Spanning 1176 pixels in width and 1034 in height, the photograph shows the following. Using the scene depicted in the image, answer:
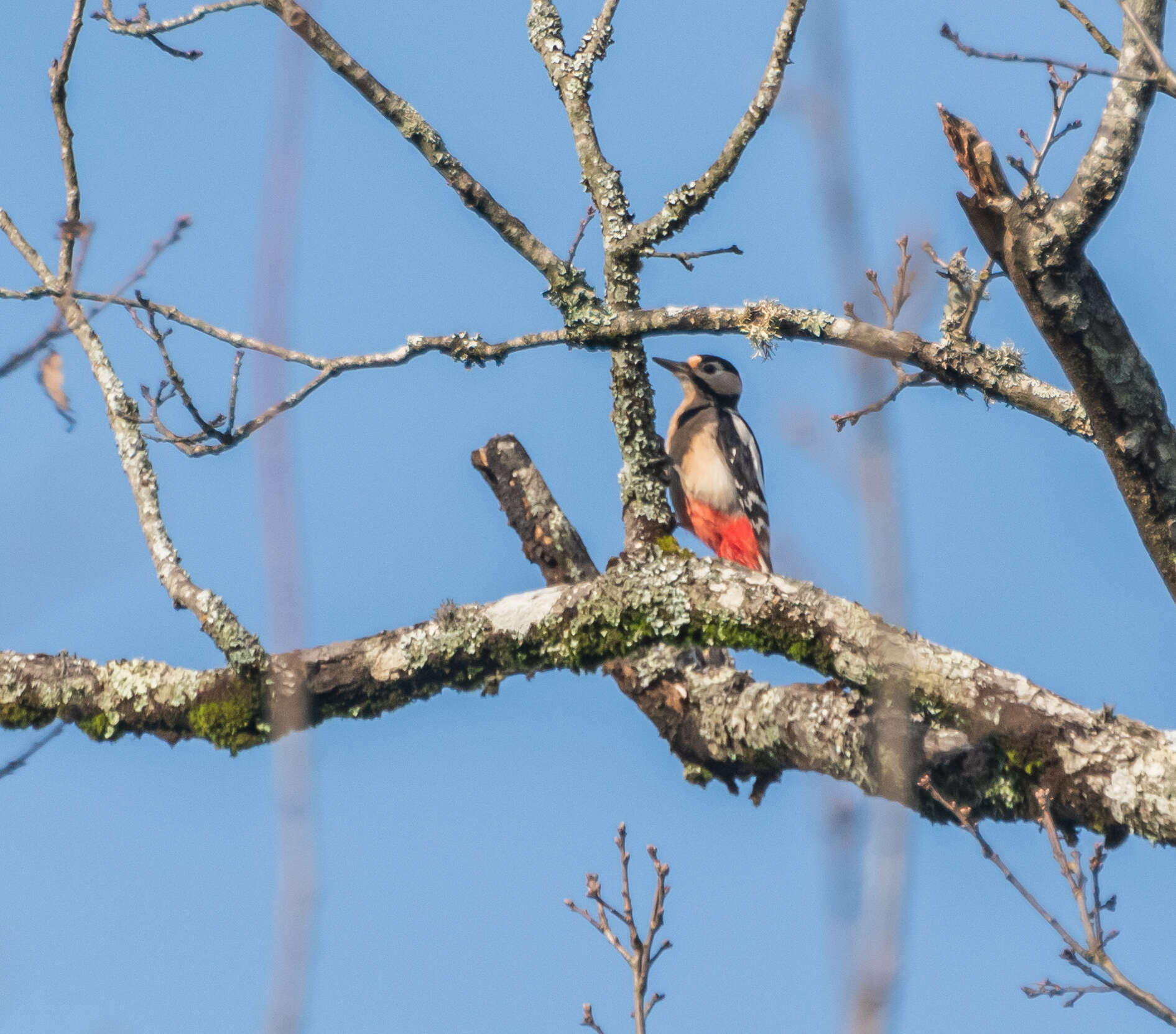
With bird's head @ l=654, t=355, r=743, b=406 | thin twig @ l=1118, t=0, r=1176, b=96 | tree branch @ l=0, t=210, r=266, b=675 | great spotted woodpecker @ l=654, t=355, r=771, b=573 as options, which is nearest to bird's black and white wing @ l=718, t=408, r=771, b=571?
great spotted woodpecker @ l=654, t=355, r=771, b=573

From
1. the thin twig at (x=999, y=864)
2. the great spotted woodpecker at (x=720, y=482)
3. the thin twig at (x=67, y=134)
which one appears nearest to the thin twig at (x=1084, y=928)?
the thin twig at (x=999, y=864)

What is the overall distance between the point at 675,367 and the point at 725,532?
1796mm

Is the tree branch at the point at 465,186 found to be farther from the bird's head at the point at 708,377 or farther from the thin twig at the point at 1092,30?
the bird's head at the point at 708,377

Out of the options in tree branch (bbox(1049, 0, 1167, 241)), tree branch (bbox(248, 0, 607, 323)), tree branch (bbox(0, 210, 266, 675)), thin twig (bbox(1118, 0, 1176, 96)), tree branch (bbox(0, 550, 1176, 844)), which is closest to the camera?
thin twig (bbox(1118, 0, 1176, 96))

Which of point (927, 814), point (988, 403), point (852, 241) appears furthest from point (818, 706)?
point (852, 241)

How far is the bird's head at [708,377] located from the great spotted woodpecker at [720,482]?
10.5 inches

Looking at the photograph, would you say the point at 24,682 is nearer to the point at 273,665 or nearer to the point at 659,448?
the point at 273,665

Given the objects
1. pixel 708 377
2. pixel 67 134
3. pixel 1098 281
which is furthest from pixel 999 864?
pixel 708 377

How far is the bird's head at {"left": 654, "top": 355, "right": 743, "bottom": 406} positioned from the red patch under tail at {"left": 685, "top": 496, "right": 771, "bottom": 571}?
1.39 meters

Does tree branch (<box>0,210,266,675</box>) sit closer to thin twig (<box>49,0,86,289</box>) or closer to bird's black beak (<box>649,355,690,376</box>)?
thin twig (<box>49,0,86,289</box>)

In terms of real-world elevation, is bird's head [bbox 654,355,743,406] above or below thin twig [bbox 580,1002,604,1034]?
above

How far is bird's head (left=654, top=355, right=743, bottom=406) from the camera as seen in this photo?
9062 millimetres

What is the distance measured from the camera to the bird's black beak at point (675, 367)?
29.9 feet

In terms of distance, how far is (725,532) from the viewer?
7832 millimetres
